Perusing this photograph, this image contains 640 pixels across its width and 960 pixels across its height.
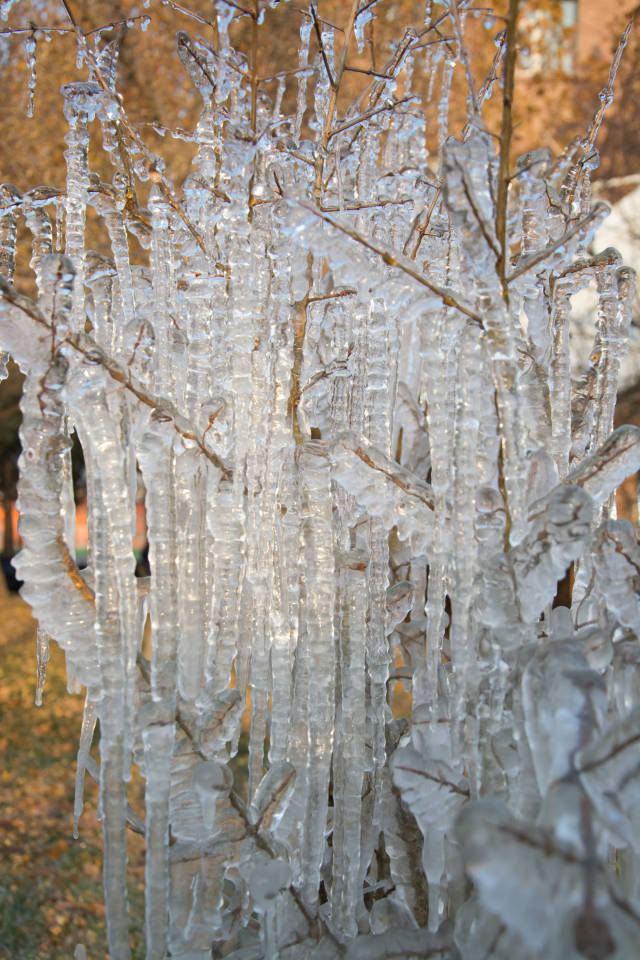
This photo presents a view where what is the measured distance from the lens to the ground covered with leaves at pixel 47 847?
242 cm

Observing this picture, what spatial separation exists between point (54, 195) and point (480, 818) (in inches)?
51.7

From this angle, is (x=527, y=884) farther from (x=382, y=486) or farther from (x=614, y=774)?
(x=382, y=486)

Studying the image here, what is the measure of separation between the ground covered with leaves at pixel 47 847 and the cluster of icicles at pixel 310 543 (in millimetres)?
1384

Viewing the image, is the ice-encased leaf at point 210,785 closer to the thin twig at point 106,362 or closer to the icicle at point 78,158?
the thin twig at point 106,362

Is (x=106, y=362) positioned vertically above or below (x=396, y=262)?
below

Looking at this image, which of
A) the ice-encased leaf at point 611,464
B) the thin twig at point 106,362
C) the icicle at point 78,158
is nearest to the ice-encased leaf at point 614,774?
the ice-encased leaf at point 611,464

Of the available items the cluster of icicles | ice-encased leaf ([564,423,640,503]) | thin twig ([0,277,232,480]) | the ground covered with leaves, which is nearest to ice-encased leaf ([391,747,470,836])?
the cluster of icicles

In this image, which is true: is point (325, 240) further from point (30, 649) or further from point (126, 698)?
point (30, 649)

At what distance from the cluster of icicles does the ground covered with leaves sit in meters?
1.38

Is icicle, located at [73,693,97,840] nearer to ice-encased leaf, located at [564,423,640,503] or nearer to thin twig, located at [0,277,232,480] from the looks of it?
thin twig, located at [0,277,232,480]

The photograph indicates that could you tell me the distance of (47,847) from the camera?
3.12 metres

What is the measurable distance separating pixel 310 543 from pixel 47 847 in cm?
266

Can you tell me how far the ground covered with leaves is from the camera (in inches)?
95.4

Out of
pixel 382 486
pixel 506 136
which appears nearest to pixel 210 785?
pixel 382 486
